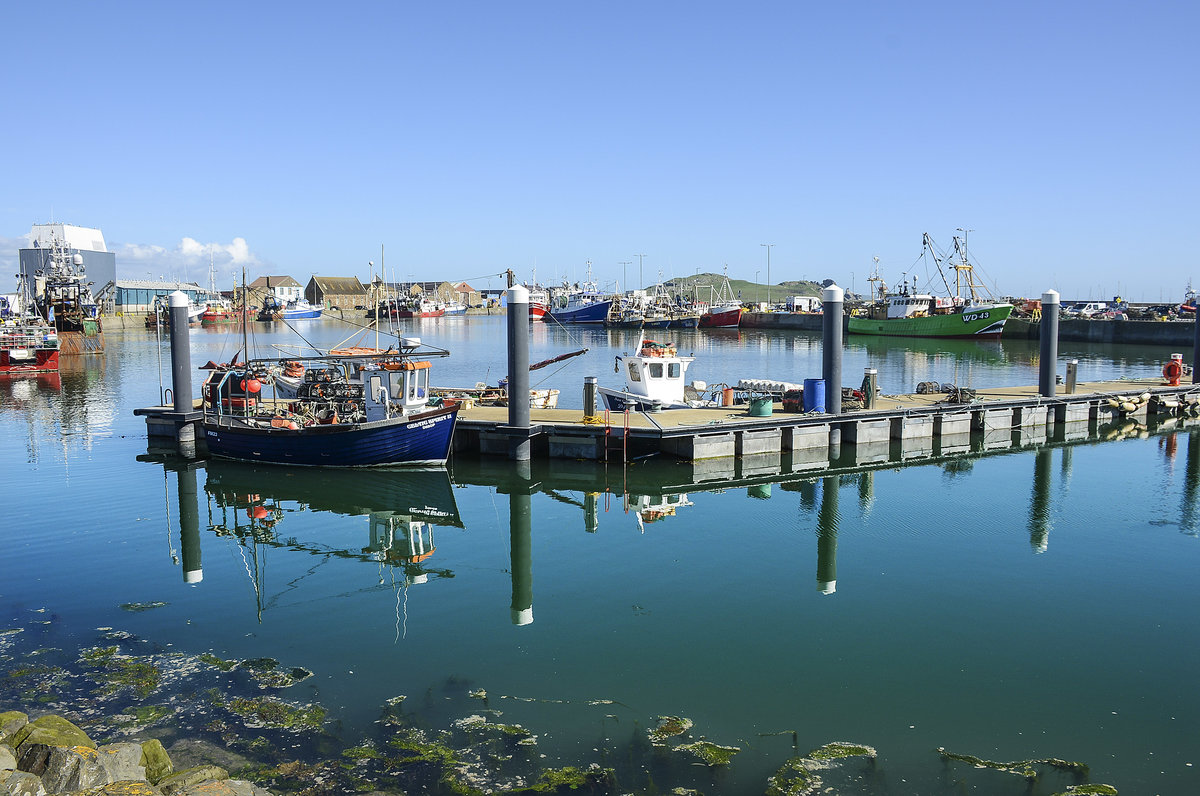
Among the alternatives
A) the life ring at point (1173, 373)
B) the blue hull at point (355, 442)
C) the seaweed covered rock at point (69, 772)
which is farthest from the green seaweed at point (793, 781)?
the life ring at point (1173, 373)

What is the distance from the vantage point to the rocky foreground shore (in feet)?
23.5

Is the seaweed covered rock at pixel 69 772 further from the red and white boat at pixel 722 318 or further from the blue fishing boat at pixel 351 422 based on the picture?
the red and white boat at pixel 722 318

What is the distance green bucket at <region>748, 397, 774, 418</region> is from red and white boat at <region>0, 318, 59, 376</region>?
4802 cm

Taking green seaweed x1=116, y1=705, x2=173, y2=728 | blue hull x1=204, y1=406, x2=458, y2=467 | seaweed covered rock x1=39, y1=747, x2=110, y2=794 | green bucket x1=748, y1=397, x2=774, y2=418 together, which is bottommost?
green seaweed x1=116, y1=705, x2=173, y2=728

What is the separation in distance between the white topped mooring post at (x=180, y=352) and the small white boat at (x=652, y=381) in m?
12.7

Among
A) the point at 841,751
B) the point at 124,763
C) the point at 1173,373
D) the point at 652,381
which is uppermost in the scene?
the point at 652,381

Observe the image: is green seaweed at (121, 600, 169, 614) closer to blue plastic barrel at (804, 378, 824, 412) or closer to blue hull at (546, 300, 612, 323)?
blue plastic barrel at (804, 378, 824, 412)

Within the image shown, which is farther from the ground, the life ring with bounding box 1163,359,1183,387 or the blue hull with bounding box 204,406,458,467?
the life ring with bounding box 1163,359,1183,387

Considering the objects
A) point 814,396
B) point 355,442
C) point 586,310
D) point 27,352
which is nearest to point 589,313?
point 586,310

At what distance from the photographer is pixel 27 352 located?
5484 centimetres

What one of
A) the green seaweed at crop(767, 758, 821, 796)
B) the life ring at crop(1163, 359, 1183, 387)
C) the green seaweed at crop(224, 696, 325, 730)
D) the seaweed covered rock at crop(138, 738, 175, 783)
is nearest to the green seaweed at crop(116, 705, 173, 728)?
the green seaweed at crop(224, 696, 325, 730)

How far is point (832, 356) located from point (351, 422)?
13815mm

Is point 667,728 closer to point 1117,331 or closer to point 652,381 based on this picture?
point 652,381

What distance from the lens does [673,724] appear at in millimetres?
10070
